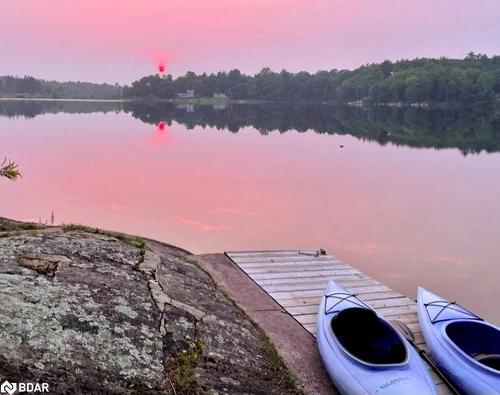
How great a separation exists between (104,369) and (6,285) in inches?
43.3

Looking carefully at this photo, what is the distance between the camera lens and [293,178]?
71.3 ft

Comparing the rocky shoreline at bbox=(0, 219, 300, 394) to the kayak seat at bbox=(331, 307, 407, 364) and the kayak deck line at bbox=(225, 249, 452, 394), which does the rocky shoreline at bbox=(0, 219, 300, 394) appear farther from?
the kayak deck line at bbox=(225, 249, 452, 394)

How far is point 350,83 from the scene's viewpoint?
130 meters

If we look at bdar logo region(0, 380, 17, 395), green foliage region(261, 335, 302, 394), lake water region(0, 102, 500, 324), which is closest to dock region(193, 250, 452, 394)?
green foliage region(261, 335, 302, 394)

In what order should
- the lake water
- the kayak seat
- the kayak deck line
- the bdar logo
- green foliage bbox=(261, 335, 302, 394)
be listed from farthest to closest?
the lake water → the kayak deck line → the kayak seat → green foliage bbox=(261, 335, 302, 394) → the bdar logo

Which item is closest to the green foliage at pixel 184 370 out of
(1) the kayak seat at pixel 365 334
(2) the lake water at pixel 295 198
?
(1) the kayak seat at pixel 365 334

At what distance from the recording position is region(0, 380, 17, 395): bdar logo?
2.73m

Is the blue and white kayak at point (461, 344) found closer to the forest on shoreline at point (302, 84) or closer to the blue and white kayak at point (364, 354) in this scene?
the blue and white kayak at point (364, 354)

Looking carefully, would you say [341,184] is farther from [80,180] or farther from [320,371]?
[320,371]

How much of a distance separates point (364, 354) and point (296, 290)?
1998mm

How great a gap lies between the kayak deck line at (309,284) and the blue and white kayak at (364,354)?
0.48 meters

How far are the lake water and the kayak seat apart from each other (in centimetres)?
398

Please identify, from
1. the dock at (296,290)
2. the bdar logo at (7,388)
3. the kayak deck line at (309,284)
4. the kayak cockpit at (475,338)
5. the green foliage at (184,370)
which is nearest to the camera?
the bdar logo at (7,388)

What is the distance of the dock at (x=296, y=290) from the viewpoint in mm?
5582
